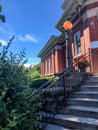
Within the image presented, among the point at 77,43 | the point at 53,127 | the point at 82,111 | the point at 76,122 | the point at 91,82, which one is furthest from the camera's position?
the point at 77,43

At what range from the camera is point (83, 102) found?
4.79 m

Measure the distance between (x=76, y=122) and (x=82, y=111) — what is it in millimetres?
509

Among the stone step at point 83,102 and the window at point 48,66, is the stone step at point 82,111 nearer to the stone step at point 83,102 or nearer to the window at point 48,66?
the stone step at point 83,102

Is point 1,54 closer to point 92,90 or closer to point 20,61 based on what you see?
point 20,61

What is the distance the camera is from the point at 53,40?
14812 mm

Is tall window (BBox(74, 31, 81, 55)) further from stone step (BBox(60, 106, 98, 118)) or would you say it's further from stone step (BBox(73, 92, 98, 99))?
stone step (BBox(60, 106, 98, 118))

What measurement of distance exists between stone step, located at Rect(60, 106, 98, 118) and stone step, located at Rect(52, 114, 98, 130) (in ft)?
0.49

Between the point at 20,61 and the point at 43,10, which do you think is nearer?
the point at 20,61

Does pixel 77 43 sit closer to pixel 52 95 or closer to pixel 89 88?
pixel 89 88

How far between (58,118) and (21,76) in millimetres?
1687

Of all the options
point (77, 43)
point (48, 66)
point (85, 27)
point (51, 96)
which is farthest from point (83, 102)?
point (48, 66)

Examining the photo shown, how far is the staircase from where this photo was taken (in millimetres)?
3789

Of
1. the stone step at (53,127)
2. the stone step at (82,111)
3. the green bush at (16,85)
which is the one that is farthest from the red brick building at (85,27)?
the green bush at (16,85)

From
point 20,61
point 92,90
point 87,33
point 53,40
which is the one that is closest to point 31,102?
point 20,61
